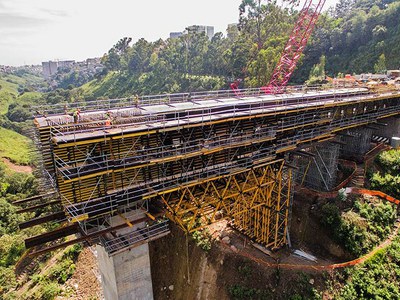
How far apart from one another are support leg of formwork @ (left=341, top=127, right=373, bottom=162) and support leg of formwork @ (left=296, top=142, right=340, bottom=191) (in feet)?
21.9

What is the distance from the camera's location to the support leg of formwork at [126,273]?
49.0 feet

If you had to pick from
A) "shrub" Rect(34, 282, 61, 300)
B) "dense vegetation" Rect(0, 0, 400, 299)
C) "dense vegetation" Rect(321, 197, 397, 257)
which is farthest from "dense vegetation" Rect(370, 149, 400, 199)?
"shrub" Rect(34, 282, 61, 300)

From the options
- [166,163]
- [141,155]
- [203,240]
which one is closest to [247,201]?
[203,240]

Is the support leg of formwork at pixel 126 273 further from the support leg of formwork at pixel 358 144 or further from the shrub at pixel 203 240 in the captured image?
the support leg of formwork at pixel 358 144

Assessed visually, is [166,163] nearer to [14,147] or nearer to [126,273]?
[126,273]

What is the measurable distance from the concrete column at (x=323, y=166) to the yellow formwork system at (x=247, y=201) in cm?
659

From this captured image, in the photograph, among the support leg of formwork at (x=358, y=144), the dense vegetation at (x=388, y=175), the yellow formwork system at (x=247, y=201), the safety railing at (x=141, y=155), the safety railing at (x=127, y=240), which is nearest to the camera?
the safety railing at (x=141, y=155)

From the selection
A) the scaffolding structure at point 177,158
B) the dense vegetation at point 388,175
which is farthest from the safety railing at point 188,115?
the dense vegetation at point 388,175

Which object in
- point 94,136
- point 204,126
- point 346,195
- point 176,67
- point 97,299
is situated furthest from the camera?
point 176,67

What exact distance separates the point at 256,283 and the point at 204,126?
11.8 m

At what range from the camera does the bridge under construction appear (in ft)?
42.8

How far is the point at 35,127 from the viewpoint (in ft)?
46.4

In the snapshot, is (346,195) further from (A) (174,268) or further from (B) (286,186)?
(A) (174,268)

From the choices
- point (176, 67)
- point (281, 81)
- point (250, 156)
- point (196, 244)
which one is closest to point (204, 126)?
point (250, 156)
